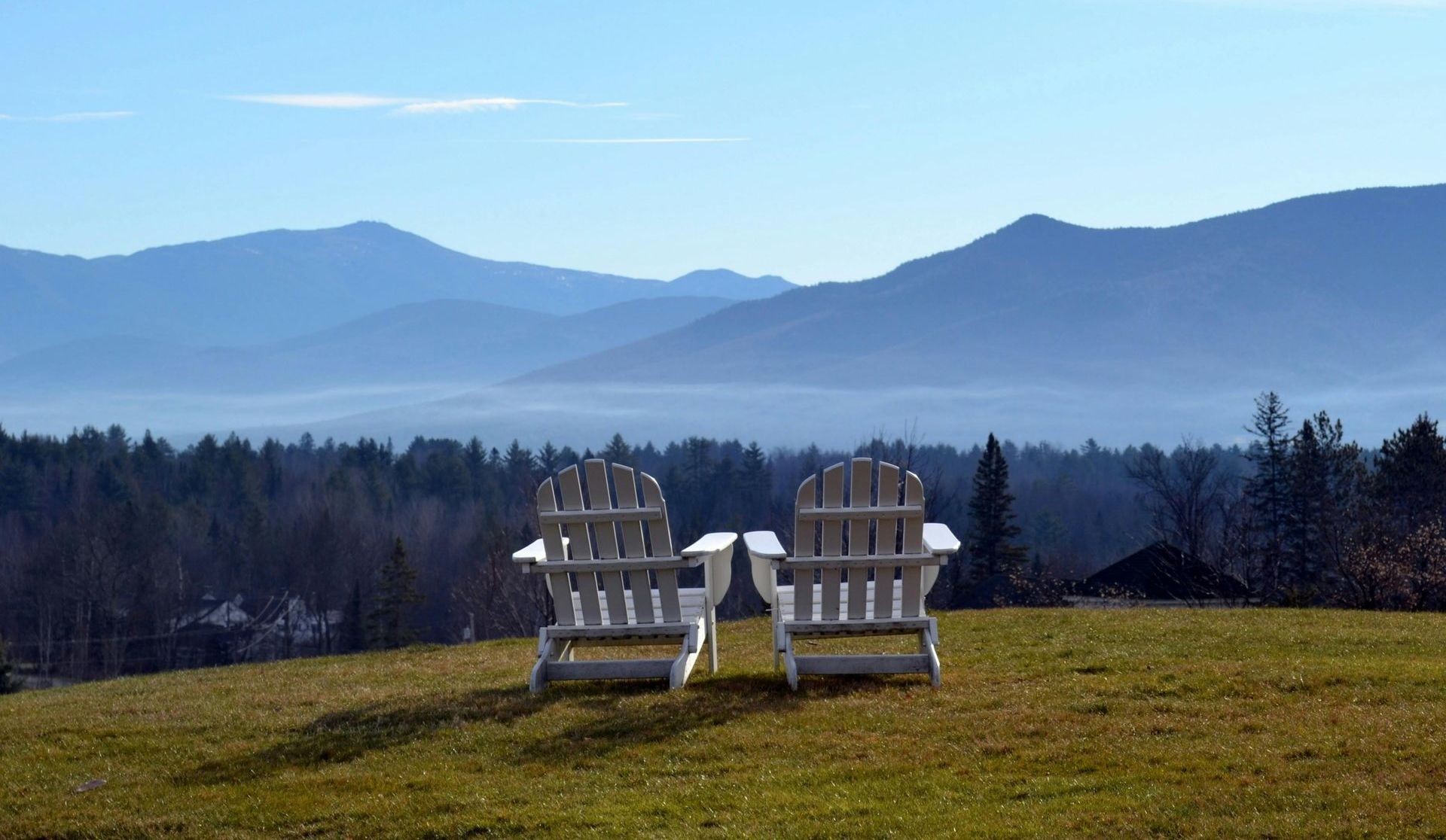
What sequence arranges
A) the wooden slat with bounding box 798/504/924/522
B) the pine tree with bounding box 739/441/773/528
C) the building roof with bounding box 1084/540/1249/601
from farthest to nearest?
the pine tree with bounding box 739/441/773/528 → the building roof with bounding box 1084/540/1249/601 → the wooden slat with bounding box 798/504/924/522

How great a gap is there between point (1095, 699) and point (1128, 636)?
8.73ft

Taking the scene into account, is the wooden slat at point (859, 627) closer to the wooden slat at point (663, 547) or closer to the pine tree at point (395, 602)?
the wooden slat at point (663, 547)

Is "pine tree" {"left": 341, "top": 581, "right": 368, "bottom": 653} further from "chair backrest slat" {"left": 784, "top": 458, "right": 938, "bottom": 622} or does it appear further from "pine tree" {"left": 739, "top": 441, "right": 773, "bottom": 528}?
"chair backrest slat" {"left": 784, "top": 458, "right": 938, "bottom": 622}

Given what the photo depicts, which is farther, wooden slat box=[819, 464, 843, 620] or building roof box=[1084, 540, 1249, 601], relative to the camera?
building roof box=[1084, 540, 1249, 601]

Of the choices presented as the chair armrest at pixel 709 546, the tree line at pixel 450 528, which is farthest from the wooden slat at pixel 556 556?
the tree line at pixel 450 528

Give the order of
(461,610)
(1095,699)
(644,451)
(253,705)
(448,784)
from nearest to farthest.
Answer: (448,784), (1095,699), (253,705), (461,610), (644,451)

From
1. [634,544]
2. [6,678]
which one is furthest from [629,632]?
[6,678]

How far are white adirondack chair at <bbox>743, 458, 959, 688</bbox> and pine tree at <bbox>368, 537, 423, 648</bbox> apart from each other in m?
30.6

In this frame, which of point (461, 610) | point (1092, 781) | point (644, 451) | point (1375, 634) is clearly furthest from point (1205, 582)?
point (644, 451)

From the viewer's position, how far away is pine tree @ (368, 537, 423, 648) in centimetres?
3866

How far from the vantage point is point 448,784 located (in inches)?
225

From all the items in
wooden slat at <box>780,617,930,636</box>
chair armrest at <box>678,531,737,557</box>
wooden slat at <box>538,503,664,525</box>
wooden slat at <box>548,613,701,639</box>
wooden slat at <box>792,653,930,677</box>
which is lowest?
wooden slat at <box>792,653,930,677</box>

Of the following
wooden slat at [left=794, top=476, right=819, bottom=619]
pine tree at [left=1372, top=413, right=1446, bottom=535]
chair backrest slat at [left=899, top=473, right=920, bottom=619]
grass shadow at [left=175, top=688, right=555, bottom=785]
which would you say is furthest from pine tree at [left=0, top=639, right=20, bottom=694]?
pine tree at [left=1372, top=413, right=1446, bottom=535]

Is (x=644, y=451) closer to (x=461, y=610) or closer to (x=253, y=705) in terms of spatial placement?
(x=461, y=610)
